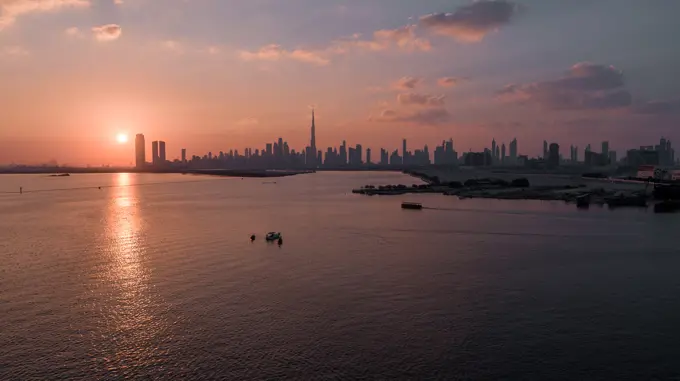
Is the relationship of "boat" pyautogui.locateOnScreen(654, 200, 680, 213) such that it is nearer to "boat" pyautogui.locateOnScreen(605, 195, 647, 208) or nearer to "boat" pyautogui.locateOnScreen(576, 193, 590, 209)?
"boat" pyautogui.locateOnScreen(605, 195, 647, 208)

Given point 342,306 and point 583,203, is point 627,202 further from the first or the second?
point 342,306

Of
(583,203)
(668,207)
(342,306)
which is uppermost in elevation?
(583,203)

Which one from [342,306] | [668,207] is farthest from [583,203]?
[342,306]

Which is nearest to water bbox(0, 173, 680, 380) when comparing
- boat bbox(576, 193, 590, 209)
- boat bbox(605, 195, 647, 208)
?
boat bbox(576, 193, 590, 209)

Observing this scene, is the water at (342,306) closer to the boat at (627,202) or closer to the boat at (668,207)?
the boat at (668,207)

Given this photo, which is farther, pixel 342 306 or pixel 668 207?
pixel 668 207

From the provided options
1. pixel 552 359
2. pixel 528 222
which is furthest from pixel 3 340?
pixel 528 222

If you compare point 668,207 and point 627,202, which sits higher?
point 627,202

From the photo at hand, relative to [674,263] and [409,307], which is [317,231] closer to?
[409,307]

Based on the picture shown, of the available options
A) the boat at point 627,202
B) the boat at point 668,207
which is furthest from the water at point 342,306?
the boat at point 627,202
